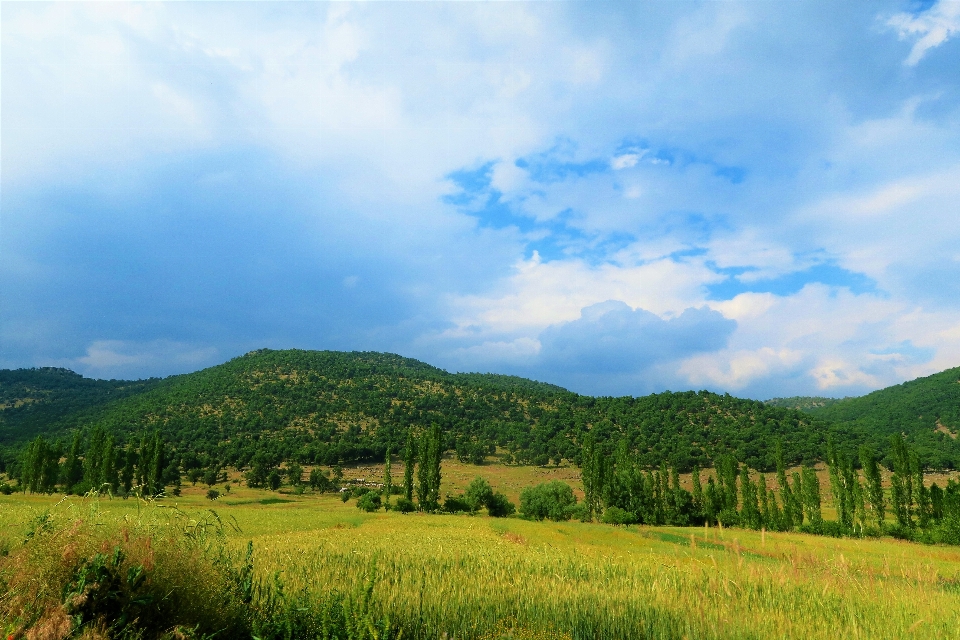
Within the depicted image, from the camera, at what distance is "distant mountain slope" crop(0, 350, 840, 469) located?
5507 inches

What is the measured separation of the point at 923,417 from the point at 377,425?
7551 inches

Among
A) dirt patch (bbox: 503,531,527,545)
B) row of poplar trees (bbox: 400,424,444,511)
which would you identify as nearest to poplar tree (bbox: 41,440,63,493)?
row of poplar trees (bbox: 400,424,444,511)

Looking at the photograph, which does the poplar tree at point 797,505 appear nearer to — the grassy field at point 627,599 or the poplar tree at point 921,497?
the poplar tree at point 921,497

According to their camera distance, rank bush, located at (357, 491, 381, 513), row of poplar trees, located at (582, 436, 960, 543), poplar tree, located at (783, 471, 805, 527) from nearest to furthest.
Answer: row of poplar trees, located at (582, 436, 960, 543) → poplar tree, located at (783, 471, 805, 527) → bush, located at (357, 491, 381, 513)

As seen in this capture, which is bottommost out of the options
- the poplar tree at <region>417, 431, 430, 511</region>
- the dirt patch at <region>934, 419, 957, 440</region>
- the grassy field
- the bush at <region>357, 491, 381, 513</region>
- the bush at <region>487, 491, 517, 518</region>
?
the bush at <region>487, 491, 517, 518</region>

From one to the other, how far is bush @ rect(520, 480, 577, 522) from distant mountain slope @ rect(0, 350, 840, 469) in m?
64.7

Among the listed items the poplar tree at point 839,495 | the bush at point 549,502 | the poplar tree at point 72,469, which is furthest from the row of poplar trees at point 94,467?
the poplar tree at point 839,495

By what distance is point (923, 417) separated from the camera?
526 ft

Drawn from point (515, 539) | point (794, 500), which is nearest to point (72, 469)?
point (515, 539)

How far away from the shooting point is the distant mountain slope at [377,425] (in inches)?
5507

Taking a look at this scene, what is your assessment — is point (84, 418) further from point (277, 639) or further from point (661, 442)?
point (277, 639)

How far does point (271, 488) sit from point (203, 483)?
16.1m

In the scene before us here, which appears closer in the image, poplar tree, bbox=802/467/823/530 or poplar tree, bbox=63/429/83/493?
poplar tree, bbox=802/467/823/530

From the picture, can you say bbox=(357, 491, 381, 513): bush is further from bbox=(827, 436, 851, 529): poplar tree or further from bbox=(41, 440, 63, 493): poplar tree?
bbox=(827, 436, 851, 529): poplar tree
